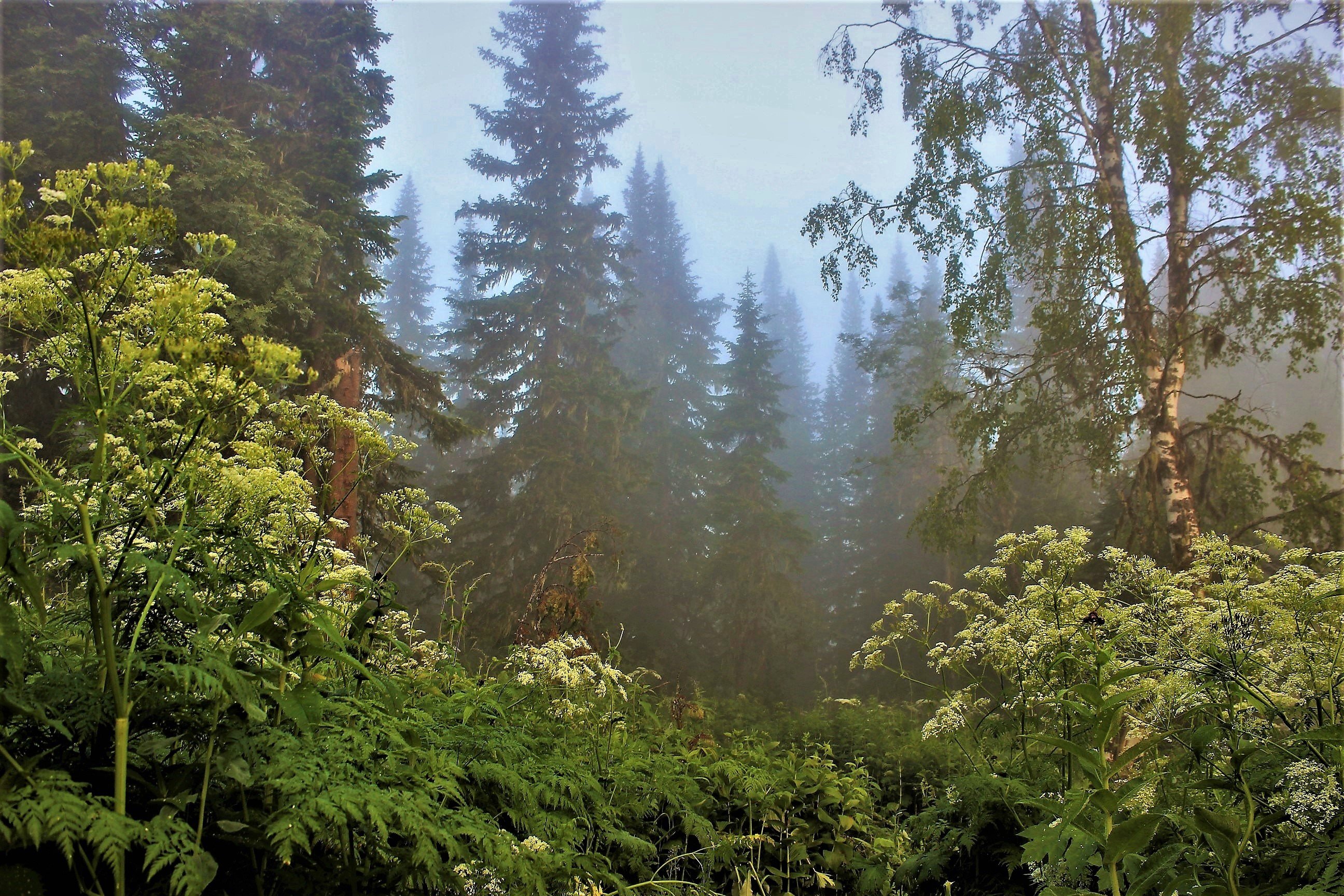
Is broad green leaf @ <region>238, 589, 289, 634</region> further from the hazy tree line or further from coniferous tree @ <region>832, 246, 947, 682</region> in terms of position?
coniferous tree @ <region>832, 246, 947, 682</region>

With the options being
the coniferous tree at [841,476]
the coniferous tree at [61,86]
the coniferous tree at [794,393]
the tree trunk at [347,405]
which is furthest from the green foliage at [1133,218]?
the coniferous tree at [794,393]

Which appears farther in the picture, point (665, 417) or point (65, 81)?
point (665, 417)

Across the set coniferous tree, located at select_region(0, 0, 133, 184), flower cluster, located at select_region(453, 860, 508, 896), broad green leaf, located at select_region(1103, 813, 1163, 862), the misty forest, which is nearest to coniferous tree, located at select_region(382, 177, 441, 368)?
the misty forest

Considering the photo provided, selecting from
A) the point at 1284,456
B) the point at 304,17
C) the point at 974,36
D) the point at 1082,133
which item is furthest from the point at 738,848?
the point at 304,17

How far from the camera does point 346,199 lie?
36.9 ft

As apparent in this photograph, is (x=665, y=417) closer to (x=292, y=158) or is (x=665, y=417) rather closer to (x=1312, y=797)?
(x=292, y=158)

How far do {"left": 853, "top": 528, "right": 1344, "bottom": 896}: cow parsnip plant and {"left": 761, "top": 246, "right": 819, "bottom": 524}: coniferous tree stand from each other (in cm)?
2751

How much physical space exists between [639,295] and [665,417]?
22.1 feet

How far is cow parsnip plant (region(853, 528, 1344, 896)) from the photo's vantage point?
1.69m

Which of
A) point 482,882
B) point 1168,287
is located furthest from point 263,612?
point 1168,287

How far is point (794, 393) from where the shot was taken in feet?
134

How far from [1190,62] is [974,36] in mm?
2925

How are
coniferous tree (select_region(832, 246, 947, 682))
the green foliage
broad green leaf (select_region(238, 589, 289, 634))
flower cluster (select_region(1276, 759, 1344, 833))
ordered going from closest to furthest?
broad green leaf (select_region(238, 589, 289, 634))
flower cluster (select_region(1276, 759, 1344, 833))
the green foliage
coniferous tree (select_region(832, 246, 947, 682))

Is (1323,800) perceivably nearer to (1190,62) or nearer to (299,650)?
(299,650)
